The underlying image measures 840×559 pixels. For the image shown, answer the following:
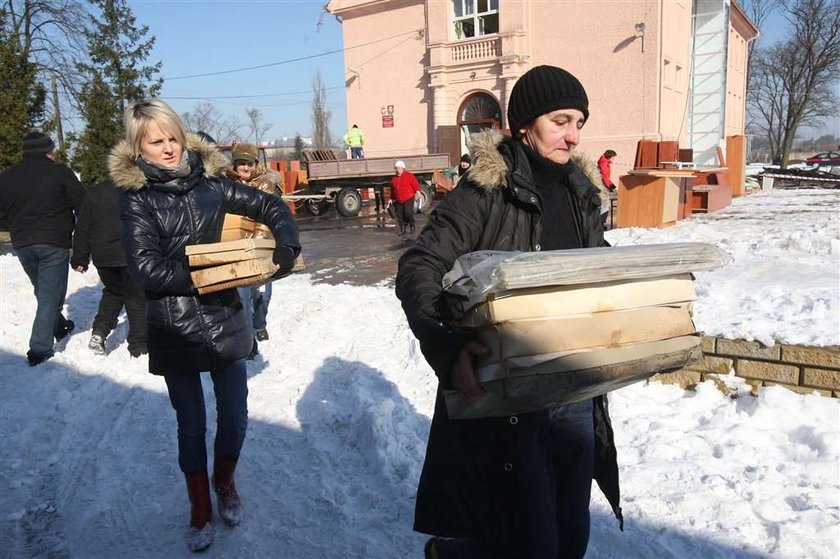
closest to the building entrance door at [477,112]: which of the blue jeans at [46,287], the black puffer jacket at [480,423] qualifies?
the blue jeans at [46,287]

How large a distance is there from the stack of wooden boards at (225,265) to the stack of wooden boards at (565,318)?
47.8 inches

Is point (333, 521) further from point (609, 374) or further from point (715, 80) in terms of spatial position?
point (715, 80)

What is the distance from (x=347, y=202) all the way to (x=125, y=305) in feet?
41.7

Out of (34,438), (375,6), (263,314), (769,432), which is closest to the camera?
(769,432)

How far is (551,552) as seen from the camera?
196cm

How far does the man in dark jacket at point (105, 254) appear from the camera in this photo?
5.27 m

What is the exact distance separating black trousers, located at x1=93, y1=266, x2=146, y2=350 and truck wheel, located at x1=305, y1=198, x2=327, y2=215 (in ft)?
43.1

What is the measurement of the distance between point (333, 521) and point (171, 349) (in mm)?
1128

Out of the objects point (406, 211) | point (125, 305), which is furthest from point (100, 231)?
point (406, 211)

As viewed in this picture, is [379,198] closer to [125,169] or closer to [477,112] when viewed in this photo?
[477,112]

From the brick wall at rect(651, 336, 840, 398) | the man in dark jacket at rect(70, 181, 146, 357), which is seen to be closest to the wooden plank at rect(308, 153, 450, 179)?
the man in dark jacket at rect(70, 181, 146, 357)

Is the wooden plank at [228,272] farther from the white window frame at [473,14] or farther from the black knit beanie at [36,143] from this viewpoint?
the white window frame at [473,14]

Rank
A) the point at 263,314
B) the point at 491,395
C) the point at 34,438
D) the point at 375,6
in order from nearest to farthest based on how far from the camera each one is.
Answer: the point at 491,395, the point at 34,438, the point at 263,314, the point at 375,6

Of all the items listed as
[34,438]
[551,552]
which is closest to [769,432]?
[551,552]
